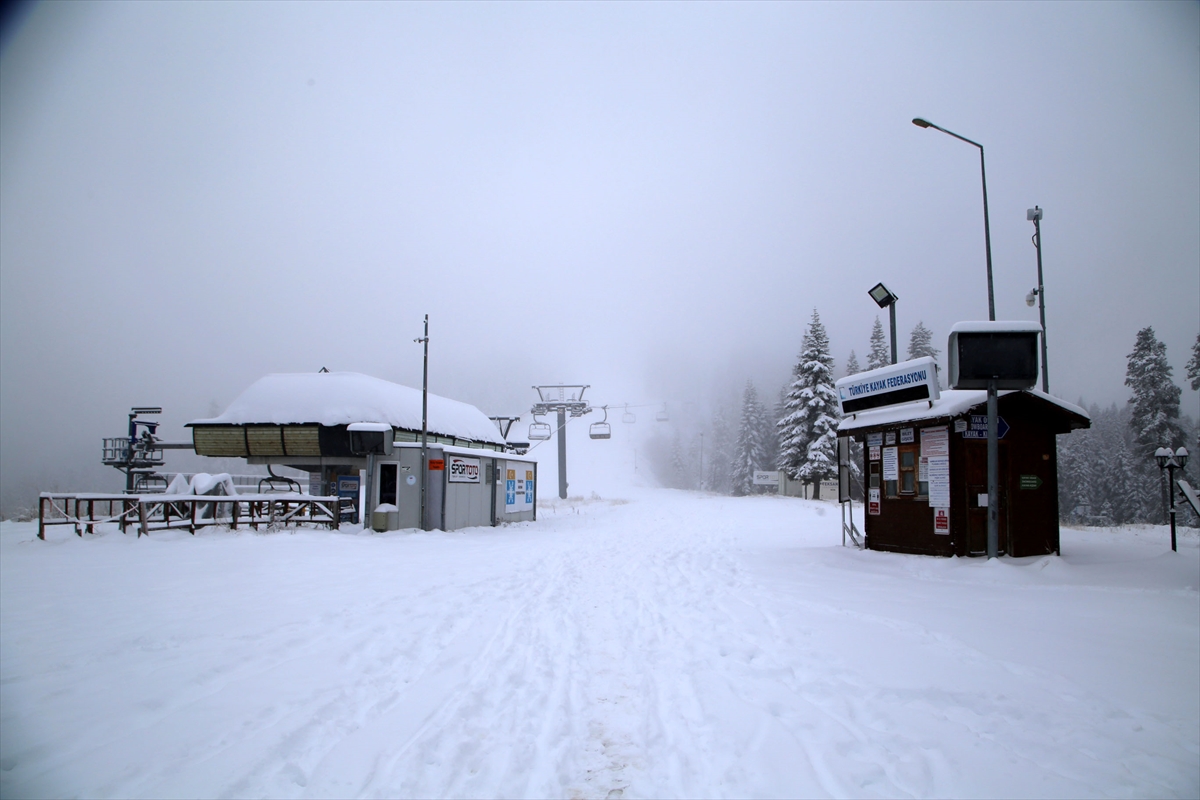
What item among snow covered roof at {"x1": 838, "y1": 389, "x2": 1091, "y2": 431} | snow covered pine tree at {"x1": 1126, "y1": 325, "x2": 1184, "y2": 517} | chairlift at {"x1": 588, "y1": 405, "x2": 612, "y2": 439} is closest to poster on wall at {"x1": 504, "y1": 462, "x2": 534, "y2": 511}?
chairlift at {"x1": 588, "y1": 405, "x2": 612, "y2": 439}

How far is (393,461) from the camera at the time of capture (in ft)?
63.6

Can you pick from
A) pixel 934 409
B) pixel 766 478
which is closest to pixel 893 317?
pixel 934 409

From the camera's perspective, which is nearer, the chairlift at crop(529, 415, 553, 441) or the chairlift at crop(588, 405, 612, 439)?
the chairlift at crop(529, 415, 553, 441)

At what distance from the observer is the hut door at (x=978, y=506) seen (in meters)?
11.0

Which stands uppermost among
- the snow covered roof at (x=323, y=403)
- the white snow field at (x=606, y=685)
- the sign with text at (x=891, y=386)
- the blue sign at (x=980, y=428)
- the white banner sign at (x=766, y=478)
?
the snow covered roof at (x=323, y=403)

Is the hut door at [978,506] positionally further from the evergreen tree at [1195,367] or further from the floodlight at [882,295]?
the evergreen tree at [1195,367]

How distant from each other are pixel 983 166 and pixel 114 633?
612 inches

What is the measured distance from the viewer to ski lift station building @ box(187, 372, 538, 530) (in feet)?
64.1

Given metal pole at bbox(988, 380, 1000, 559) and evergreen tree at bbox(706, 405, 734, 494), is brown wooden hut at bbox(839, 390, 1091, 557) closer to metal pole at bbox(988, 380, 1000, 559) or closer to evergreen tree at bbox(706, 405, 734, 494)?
metal pole at bbox(988, 380, 1000, 559)

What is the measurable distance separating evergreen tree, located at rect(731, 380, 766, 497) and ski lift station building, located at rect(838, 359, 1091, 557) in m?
56.4

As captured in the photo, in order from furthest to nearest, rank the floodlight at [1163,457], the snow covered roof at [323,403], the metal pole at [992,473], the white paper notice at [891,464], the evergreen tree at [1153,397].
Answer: the evergreen tree at [1153,397] → the snow covered roof at [323,403] → the floodlight at [1163,457] → the white paper notice at [891,464] → the metal pole at [992,473]

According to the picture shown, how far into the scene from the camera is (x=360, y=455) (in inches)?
877

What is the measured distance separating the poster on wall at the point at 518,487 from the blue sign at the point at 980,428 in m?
16.5

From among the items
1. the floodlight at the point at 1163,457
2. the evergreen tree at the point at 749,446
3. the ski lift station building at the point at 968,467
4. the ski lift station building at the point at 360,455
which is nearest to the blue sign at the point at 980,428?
the ski lift station building at the point at 968,467
